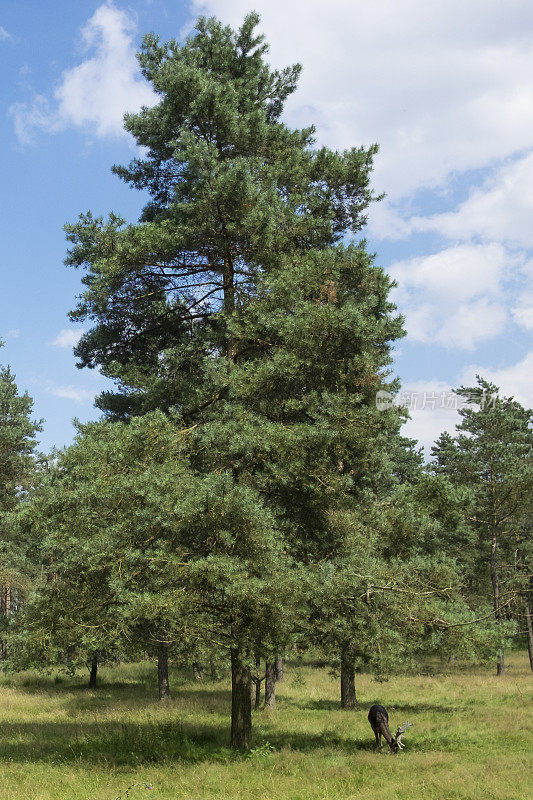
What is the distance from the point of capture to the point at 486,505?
35.1 meters

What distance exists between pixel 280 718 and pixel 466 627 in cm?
876

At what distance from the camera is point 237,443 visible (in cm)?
1146

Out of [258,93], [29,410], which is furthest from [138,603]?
[29,410]

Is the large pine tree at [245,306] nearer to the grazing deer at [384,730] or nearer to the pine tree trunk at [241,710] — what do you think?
the pine tree trunk at [241,710]

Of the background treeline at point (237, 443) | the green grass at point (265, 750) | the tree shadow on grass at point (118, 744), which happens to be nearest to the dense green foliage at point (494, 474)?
the green grass at point (265, 750)

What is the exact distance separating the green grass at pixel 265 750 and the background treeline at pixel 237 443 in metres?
1.69

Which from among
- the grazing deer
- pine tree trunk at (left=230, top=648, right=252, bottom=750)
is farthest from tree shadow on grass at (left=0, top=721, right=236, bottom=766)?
the grazing deer

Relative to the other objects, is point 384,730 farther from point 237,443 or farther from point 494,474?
point 494,474

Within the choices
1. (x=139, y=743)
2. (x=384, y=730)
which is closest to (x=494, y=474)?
(x=384, y=730)

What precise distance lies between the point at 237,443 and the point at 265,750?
602 centimetres

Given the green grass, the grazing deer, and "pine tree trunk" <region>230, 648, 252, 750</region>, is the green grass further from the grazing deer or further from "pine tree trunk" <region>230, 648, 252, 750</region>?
"pine tree trunk" <region>230, 648, 252, 750</region>

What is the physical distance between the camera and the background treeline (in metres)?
10.5

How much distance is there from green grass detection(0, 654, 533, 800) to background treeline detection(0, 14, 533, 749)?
5.55 feet

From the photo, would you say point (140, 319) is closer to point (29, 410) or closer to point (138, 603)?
point (138, 603)
